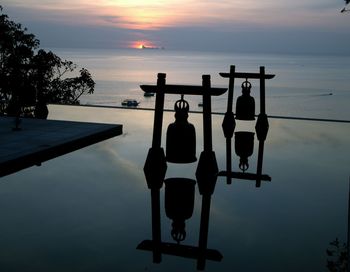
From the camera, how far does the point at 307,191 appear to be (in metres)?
6.76

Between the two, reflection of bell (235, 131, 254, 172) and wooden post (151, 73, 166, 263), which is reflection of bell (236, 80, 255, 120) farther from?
wooden post (151, 73, 166, 263)

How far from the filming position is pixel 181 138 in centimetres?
658

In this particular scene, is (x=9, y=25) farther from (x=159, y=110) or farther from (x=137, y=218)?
(x=137, y=218)

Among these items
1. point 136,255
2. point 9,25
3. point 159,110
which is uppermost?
point 9,25

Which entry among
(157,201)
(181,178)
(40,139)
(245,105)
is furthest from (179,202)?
(245,105)

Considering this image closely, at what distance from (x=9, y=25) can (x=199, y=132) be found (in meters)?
14.0

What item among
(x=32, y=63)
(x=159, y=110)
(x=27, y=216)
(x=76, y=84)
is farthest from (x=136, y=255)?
(x=76, y=84)

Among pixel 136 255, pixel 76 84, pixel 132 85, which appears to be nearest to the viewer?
pixel 136 255

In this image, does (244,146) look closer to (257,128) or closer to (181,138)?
(257,128)

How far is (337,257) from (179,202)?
2.27 m

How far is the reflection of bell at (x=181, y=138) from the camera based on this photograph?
259 inches

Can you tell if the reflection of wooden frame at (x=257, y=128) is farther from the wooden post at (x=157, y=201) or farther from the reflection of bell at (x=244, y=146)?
the wooden post at (x=157, y=201)

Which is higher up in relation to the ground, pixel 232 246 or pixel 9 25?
pixel 9 25

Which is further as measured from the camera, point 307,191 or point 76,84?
point 76,84
